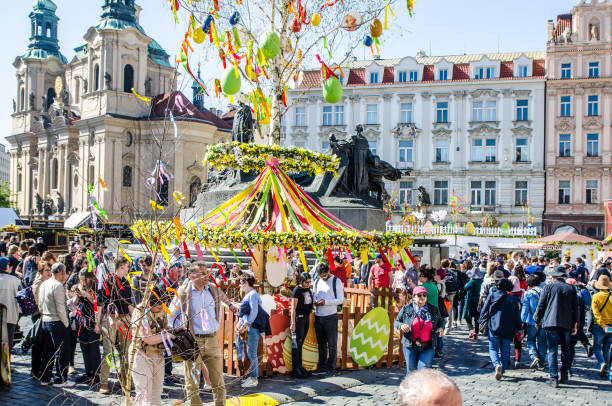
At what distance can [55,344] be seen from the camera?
26.4 ft

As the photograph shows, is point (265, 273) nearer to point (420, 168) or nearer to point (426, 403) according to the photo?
point (426, 403)

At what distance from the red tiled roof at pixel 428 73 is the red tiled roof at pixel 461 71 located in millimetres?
1679

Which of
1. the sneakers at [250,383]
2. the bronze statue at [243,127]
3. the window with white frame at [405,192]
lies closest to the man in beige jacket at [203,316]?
the sneakers at [250,383]

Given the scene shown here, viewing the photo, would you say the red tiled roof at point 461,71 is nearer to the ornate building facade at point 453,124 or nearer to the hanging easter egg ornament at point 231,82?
the ornate building facade at point 453,124

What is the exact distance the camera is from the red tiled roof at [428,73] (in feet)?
156

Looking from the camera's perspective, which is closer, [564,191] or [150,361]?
[150,361]

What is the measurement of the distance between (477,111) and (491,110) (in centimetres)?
98

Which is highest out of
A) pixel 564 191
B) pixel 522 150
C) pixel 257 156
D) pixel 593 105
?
pixel 593 105

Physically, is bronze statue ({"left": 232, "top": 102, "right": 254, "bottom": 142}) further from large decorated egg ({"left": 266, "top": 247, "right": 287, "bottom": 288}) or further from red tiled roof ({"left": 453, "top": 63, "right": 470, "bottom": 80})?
red tiled roof ({"left": 453, "top": 63, "right": 470, "bottom": 80})

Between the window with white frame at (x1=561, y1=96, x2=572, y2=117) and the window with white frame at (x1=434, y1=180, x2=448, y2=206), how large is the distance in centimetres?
943

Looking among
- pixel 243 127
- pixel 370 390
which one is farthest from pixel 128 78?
pixel 370 390

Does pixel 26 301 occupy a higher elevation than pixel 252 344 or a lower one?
higher

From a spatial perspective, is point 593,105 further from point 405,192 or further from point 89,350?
point 89,350

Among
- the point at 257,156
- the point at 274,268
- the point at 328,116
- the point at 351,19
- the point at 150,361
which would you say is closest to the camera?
the point at 150,361
